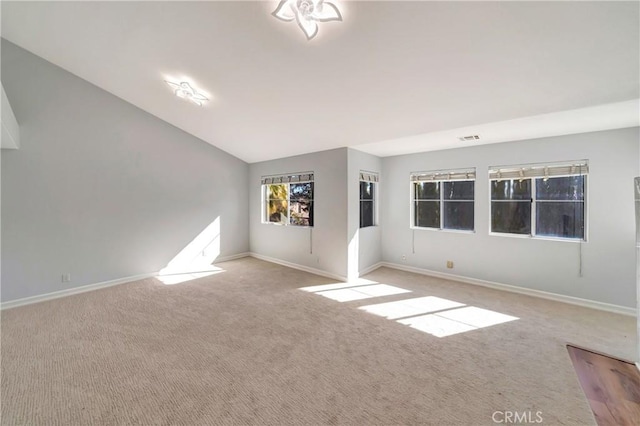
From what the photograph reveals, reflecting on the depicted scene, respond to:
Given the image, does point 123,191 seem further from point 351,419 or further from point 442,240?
point 442,240

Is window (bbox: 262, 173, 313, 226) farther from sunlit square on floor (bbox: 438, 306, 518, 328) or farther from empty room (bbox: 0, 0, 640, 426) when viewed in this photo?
sunlit square on floor (bbox: 438, 306, 518, 328)

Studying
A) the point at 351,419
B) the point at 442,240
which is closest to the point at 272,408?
the point at 351,419

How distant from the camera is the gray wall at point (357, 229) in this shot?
4504 mm

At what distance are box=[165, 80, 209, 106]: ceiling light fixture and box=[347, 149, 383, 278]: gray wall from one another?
2664 mm

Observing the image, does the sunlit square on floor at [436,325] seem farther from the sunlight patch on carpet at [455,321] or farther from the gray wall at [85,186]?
the gray wall at [85,186]

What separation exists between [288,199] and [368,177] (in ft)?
6.39

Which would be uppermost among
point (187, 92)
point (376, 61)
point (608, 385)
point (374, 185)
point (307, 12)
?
point (187, 92)

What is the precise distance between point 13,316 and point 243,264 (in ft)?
11.1

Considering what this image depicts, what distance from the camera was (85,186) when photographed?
398 cm

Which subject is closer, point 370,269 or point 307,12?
point 307,12

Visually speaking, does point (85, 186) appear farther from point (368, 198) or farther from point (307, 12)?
point (368, 198)

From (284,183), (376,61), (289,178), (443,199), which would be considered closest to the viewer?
(376,61)

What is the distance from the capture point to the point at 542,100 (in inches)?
103
